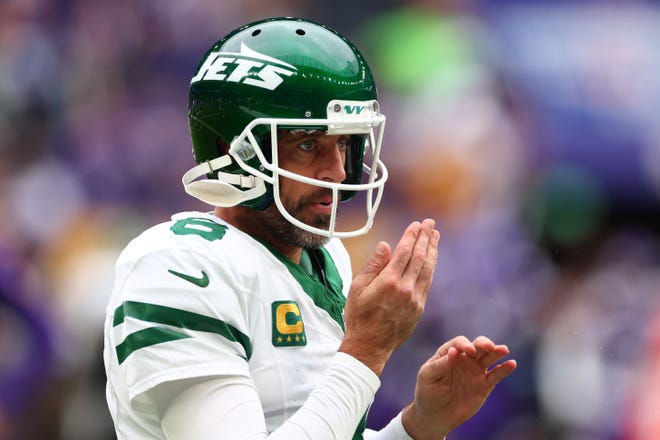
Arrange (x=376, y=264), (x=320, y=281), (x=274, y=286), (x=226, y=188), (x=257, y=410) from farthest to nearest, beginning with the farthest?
(x=320, y=281) → (x=226, y=188) → (x=274, y=286) → (x=376, y=264) → (x=257, y=410)

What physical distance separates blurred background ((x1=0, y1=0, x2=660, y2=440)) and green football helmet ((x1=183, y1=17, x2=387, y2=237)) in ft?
6.57

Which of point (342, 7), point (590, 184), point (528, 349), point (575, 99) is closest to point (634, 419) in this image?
point (528, 349)

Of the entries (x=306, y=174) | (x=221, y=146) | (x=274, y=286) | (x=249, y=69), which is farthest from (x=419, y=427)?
(x=249, y=69)

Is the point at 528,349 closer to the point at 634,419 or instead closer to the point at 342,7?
the point at 634,419

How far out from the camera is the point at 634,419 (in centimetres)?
375

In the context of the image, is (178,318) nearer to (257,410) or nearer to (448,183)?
(257,410)

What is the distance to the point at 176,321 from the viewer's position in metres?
1.76

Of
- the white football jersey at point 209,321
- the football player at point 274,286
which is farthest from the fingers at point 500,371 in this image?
the white football jersey at point 209,321

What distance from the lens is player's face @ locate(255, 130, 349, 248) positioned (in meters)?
2.03

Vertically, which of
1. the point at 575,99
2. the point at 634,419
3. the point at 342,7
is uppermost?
the point at 342,7

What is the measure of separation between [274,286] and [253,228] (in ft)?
0.66

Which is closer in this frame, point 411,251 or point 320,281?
Answer: point 411,251

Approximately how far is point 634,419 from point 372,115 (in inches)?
84.9

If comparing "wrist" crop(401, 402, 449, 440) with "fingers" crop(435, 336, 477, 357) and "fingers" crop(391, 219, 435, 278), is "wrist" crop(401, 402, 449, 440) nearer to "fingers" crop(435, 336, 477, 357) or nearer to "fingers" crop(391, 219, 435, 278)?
"fingers" crop(435, 336, 477, 357)
